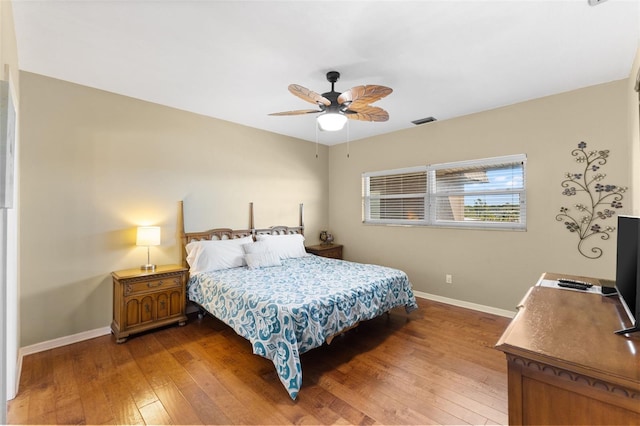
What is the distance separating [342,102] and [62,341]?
11.6ft

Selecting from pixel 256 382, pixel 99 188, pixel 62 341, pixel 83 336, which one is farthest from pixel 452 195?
pixel 62 341

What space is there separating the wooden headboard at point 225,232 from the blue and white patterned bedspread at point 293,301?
584mm

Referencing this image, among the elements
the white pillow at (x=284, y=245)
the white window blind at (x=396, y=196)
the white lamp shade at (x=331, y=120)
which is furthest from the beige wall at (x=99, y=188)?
the white window blind at (x=396, y=196)

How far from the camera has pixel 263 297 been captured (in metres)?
2.43

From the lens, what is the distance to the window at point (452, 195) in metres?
3.55

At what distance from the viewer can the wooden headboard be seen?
3643 millimetres

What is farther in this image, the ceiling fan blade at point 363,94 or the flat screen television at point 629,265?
the ceiling fan blade at point 363,94

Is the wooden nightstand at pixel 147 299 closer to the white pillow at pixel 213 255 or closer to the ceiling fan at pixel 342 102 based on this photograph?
the white pillow at pixel 213 255

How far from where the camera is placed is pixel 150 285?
307 centimetres

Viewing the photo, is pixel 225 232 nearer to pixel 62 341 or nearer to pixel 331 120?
pixel 62 341

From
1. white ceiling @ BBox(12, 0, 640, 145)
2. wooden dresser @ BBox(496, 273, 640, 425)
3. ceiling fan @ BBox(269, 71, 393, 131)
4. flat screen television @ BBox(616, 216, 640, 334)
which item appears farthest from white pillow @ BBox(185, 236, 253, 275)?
flat screen television @ BBox(616, 216, 640, 334)

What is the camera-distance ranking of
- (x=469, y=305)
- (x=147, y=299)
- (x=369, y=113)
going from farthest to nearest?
(x=469, y=305)
(x=147, y=299)
(x=369, y=113)

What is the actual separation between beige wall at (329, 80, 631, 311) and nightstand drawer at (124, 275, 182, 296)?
10.1ft

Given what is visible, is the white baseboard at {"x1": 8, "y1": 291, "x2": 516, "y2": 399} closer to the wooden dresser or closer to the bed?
the bed
